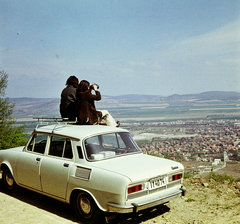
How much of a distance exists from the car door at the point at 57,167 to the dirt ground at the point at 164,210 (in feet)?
1.57

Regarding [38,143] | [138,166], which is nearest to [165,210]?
[138,166]

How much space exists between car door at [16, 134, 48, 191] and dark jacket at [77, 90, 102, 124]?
1319 mm

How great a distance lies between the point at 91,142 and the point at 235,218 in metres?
2.84

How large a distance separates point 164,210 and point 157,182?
1.20m

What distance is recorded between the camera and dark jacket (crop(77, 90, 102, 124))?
7099mm

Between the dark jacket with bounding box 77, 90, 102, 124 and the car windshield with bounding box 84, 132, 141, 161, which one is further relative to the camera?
the dark jacket with bounding box 77, 90, 102, 124

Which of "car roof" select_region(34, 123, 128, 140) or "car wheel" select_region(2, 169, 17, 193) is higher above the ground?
"car roof" select_region(34, 123, 128, 140)

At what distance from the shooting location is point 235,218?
16.8ft

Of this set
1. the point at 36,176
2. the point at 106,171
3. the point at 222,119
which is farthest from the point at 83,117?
the point at 222,119

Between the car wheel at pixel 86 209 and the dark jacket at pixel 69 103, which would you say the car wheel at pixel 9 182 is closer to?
the dark jacket at pixel 69 103

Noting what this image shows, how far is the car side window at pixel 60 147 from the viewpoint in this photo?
17.3 ft

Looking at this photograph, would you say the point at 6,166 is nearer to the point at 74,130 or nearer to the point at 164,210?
the point at 74,130

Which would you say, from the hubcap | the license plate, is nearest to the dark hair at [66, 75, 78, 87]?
the hubcap

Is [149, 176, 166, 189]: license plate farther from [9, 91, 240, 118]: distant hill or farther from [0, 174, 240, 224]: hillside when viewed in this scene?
[9, 91, 240, 118]: distant hill
